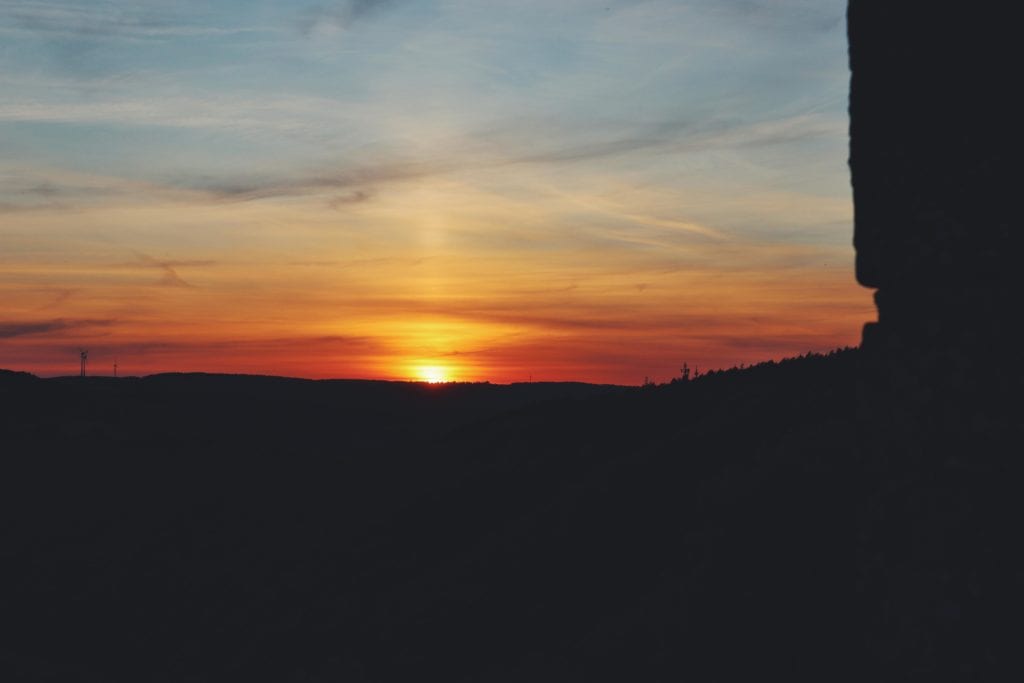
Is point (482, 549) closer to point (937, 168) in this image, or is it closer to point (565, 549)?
point (565, 549)

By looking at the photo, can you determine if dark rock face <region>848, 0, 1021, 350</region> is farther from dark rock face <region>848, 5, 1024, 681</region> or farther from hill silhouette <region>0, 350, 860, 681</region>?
hill silhouette <region>0, 350, 860, 681</region>

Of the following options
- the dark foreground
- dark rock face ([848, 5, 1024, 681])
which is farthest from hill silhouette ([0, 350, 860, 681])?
dark rock face ([848, 5, 1024, 681])

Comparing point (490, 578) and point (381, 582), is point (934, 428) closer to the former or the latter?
point (490, 578)

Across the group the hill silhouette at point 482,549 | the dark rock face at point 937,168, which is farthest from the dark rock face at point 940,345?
the hill silhouette at point 482,549

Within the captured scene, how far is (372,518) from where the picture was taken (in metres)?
13.9

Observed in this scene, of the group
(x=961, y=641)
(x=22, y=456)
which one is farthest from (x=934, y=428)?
(x=22, y=456)

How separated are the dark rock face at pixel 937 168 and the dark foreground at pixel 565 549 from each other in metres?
0.37

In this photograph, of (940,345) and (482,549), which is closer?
(940,345)

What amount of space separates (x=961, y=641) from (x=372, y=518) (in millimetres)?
10673

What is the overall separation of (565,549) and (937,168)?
6.51 m

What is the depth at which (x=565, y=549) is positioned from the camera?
9.95m

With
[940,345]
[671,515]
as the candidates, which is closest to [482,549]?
[671,515]

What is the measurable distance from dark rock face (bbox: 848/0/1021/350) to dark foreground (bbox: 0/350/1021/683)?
1.20 ft

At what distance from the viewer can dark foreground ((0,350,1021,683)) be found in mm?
4090
